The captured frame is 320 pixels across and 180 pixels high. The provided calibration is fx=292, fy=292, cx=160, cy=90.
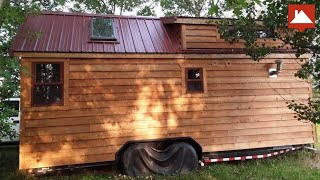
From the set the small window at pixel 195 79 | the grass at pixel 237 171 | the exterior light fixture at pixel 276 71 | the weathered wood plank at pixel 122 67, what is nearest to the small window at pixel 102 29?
the weathered wood plank at pixel 122 67

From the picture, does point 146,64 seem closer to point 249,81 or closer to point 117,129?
point 117,129

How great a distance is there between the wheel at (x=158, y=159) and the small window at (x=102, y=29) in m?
3.42

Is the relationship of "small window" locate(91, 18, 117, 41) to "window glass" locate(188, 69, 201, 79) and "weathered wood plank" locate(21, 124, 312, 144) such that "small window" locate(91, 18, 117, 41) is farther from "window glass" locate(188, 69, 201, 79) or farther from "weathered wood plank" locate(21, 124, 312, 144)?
"weathered wood plank" locate(21, 124, 312, 144)

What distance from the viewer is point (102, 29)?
9422 mm

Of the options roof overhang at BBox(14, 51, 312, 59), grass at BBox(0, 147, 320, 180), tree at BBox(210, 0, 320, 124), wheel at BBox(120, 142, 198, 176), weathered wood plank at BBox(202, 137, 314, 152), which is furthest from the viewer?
weathered wood plank at BBox(202, 137, 314, 152)

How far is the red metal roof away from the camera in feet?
26.7

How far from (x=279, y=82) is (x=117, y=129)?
5866mm

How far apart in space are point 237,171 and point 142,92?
3660 mm

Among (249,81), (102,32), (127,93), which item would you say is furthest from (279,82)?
(102,32)

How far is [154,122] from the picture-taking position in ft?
29.0

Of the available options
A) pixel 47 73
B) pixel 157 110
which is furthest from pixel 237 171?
pixel 47 73

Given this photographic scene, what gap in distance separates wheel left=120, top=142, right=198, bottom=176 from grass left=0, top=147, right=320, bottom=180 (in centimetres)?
32

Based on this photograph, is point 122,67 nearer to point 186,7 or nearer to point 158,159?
point 158,159

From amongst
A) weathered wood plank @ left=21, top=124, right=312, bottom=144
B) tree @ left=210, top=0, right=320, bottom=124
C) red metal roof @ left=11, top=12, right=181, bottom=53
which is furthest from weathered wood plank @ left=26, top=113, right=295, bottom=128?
tree @ left=210, top=0, right=320, bottom=124
